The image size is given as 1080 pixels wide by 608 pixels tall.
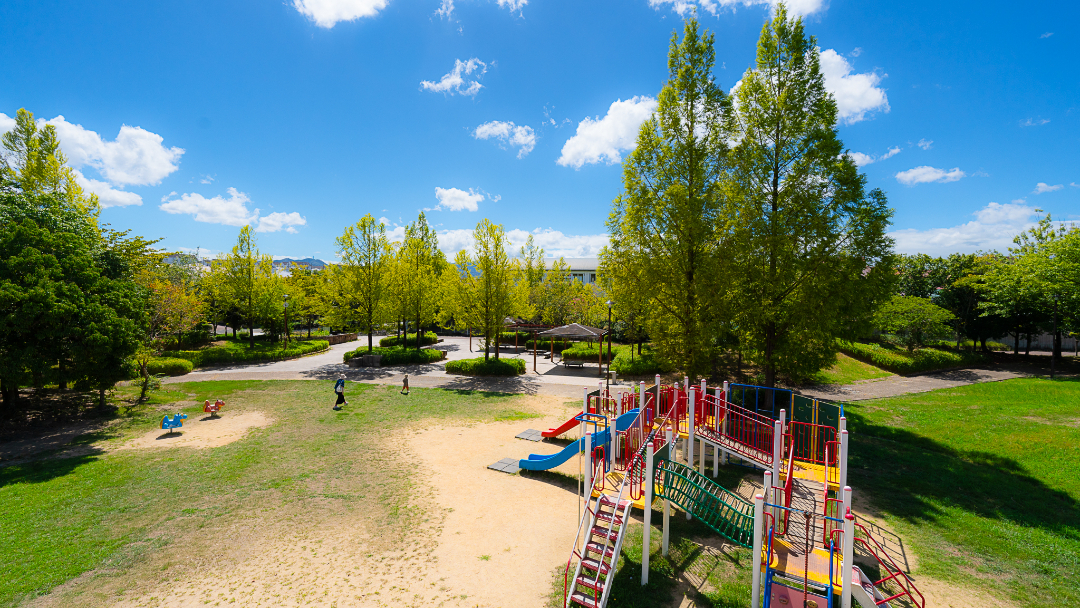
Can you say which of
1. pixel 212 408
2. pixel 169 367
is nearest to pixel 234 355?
pixel 169 367

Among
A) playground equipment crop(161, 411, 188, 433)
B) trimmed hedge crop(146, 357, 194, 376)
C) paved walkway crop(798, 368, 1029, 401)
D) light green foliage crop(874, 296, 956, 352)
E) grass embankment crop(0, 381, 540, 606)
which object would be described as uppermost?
light green foliage crop(874, 296, 956, 352)

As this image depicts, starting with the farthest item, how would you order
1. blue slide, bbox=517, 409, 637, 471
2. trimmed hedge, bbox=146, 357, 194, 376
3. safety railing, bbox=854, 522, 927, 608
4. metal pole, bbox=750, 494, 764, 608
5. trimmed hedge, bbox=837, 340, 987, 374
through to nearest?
1. trimmed hedge, bbox=837, 340, 987, 374
2. trimmed hedge, bbox=146, 357, 194, 376
3. blue slide, bbox=517, 409, 637, 471
4. safety railing, bbox=854, 522, 927, 608
5. metal pole, bbox=750, 494, 764, 608

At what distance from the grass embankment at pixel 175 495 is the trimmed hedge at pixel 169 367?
10.3m

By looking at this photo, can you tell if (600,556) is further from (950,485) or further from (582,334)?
(582,334)

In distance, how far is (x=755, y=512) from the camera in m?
5.61

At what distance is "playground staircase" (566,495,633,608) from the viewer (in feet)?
19.4

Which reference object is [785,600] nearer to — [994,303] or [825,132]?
[825,132]

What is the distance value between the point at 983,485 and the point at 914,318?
21253mm

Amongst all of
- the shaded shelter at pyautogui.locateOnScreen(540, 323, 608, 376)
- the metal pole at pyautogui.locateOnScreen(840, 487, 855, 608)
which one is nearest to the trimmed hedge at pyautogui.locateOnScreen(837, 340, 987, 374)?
the shaded shelter at pyautogui.locateOnScreen(540, 323, 608, 376)

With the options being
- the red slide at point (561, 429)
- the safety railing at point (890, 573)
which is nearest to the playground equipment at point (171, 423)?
the red slide at point (561, 429)

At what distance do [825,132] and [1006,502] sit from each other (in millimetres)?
10436

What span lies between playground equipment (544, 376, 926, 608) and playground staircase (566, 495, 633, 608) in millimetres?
17

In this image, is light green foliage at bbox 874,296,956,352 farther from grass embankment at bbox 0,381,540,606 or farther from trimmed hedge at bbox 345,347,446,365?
trimmed hedge at bbox 345,347,446,365

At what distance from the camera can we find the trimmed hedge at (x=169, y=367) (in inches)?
939
